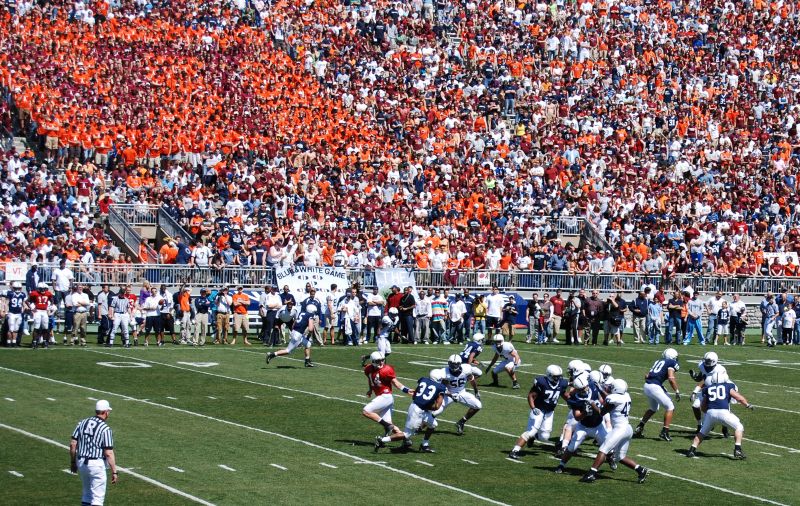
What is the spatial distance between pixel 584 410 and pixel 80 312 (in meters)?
16.0

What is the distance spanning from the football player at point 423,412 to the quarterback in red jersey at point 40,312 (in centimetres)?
1287

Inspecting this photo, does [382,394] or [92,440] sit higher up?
[382,394]

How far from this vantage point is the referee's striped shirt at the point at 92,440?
15.9m

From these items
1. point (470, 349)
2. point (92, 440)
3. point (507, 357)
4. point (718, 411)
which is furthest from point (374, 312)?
point (92, 440)

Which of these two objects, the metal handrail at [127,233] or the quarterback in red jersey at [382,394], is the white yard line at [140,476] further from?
the metal handrail at [127,233]

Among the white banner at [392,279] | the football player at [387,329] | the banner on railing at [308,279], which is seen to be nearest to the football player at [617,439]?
the football player at [387,329]

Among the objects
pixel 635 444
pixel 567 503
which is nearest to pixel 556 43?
pixel 635 444

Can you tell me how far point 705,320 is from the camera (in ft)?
135

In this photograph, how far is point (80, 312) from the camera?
107 ft

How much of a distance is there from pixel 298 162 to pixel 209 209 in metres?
4.46

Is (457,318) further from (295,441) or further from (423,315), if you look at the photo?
(295,441)

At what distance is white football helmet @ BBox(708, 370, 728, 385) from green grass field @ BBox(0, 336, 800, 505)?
107cm

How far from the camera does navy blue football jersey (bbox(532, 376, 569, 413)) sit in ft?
68.2

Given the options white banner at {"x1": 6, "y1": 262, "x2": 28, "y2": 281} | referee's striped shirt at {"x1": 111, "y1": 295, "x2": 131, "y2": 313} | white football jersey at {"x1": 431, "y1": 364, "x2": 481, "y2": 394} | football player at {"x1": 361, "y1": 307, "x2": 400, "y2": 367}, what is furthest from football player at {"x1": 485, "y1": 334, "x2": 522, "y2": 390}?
white banner at {"x1": 6, "y1": 262, "x2": 28, "y2": 281}
